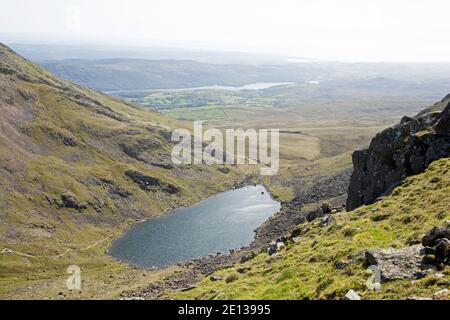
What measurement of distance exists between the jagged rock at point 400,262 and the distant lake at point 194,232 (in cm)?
8445

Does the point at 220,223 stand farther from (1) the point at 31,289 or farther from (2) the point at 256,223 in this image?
(1) the point at 31,289

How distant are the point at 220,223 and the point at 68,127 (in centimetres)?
8881

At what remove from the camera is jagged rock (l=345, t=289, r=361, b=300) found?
28438mm

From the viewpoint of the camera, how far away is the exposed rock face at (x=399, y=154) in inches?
2345

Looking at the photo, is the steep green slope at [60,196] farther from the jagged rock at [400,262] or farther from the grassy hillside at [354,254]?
the jagged rock at [400,262]

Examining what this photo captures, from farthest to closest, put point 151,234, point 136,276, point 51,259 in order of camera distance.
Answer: point 151,234 < point 51,259 < point 136,276

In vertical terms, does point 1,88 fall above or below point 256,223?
above

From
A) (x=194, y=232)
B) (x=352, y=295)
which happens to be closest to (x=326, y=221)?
(x=352, y=295)

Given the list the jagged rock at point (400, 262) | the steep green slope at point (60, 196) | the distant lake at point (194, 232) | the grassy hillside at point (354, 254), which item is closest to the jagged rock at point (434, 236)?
the jagged rock at point (400, 262)

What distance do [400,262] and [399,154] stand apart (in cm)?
3624

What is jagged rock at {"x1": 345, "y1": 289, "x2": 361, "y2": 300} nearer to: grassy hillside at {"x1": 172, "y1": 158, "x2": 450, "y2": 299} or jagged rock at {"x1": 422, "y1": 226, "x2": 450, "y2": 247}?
grassy hillside at {"x1": 172, "y1": 158, "x2": 450, "y2": 299}

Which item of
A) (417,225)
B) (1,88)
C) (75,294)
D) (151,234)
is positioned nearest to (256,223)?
(151,234)

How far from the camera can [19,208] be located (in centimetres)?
12962
